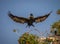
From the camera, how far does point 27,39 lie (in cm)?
249

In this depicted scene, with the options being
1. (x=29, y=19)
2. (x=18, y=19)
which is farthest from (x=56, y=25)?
(x=18, y=19)

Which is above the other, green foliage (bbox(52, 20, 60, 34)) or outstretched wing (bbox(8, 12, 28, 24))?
outstretched wing (bbox(8, 12, 28, 24))

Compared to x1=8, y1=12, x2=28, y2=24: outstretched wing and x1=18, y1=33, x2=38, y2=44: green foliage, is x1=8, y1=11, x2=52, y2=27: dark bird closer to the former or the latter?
x1=8, y1=12, x2=28, y2=24: outstretched wing

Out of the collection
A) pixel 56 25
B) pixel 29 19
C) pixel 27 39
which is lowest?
pixel 27 39

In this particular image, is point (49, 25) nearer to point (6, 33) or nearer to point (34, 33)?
point (34, 33)

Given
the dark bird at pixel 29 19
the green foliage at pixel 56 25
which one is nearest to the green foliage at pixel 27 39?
the dark bird at pixel 29 19

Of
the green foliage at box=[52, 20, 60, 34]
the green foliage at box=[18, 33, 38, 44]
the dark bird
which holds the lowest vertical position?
the green foliage at box=[18, 33, 38, 44]

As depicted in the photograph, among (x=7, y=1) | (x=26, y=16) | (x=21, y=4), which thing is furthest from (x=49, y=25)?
(x=7, y=1)

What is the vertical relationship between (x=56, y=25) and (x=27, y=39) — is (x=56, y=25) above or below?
above

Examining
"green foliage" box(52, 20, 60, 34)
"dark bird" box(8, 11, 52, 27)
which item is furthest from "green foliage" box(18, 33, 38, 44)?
"green foliage" box(52, 20, 60, 34)

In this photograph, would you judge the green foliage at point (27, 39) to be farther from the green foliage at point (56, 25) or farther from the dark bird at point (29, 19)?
the green foliage at point (56, 25)

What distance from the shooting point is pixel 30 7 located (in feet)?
8.36

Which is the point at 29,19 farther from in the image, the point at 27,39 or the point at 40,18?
the point at 27,39

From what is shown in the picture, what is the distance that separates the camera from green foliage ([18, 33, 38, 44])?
247cm
